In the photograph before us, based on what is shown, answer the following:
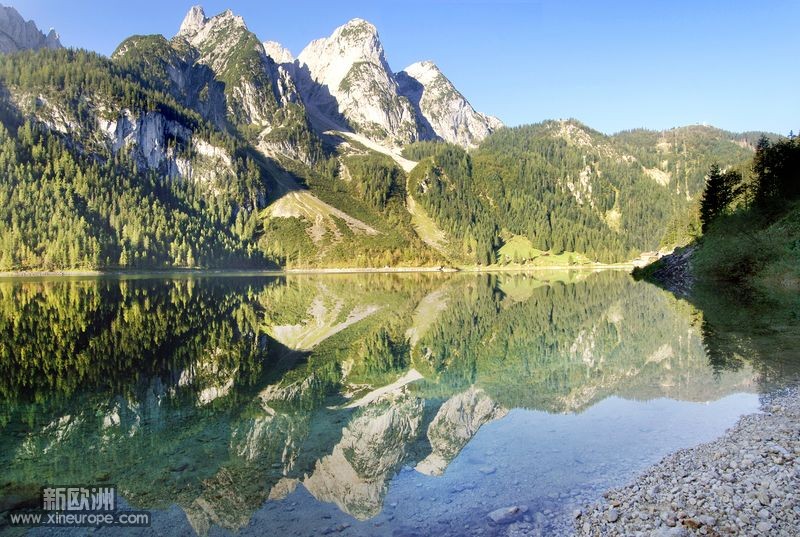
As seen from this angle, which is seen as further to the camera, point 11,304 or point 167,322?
point 11,304

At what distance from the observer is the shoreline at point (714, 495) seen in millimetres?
9141

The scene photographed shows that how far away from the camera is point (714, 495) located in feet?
33.8

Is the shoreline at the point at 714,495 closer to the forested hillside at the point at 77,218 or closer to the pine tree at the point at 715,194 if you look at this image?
the pine tree at the point at 715,194

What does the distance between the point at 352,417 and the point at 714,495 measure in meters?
12.3

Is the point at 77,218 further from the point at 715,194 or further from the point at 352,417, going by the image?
the point at 715,194

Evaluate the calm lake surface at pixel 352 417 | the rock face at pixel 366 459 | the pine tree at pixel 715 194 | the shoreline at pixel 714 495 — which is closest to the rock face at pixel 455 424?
the calm lake surface at pixel 352 417

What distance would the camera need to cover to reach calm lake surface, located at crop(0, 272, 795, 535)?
12.3 m

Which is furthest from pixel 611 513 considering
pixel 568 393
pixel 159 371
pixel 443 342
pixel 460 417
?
pixel 443 342

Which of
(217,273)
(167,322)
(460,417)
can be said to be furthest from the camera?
(217,273)

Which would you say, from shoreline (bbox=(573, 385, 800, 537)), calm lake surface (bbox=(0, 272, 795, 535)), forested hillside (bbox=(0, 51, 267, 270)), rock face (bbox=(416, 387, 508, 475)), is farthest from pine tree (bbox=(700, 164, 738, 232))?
forested hillside (bbox=(0, 51, 267, 270))

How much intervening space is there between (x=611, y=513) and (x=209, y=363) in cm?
2269

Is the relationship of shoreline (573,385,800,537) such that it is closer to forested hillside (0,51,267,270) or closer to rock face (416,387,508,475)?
rock face (416,387,508,475)

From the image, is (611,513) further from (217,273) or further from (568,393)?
(217,273)

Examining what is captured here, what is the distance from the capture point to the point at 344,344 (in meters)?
35.7
